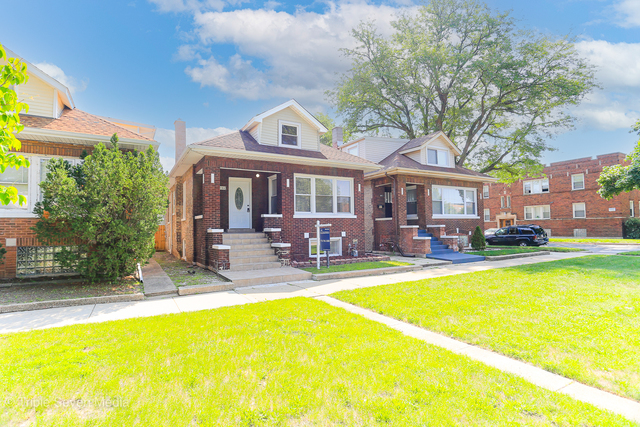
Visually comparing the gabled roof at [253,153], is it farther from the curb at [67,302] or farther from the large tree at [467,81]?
the large tree at [467,81]

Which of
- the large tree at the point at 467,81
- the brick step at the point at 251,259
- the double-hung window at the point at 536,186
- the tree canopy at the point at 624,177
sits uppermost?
the large tree at the point at 467,81

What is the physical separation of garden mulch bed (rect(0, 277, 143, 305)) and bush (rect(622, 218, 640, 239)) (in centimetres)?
3678

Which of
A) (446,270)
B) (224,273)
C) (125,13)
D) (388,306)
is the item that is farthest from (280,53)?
(388,306)

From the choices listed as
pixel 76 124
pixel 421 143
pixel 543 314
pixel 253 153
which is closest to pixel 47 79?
pixel 76 124

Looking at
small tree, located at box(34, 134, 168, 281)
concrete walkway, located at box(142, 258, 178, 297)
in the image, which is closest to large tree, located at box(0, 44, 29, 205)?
small tree, located at box(34, 134, 168, 281)

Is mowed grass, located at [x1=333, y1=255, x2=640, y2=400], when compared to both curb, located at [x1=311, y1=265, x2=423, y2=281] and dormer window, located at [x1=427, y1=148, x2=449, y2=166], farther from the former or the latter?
dormer window, located at [x1=427, y1=148, x2=449, y2=166]

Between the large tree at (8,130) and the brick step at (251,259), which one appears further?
the brick step at (251,259)

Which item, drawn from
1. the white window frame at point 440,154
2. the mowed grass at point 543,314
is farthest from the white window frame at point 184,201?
the white window frame at point 440,154

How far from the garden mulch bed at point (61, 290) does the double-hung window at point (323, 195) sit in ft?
20.8

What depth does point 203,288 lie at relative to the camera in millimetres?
7770

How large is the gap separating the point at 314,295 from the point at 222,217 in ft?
22.0

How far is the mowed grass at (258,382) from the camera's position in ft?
8.20

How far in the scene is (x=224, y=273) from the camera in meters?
9.30

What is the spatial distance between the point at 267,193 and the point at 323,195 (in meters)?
2.52
